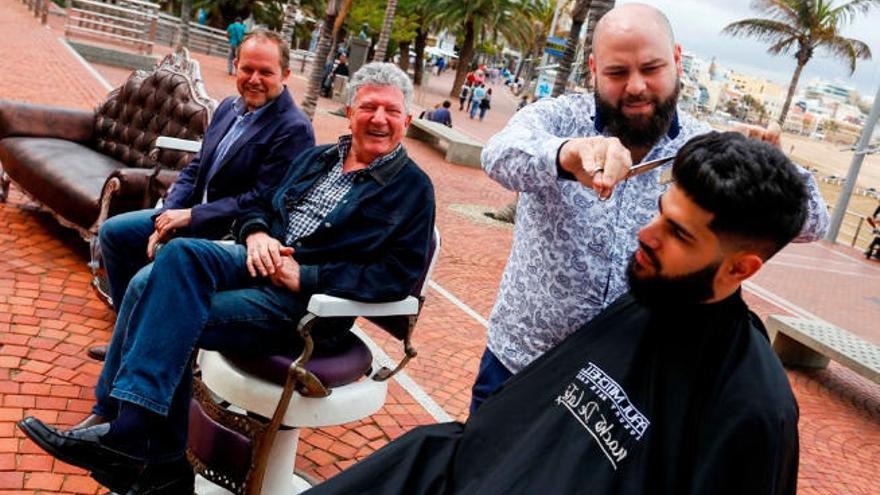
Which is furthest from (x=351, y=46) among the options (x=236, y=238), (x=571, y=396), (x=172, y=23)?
(x=571, y=396)

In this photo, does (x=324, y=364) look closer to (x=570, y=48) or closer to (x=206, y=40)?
(x=570, y=48)

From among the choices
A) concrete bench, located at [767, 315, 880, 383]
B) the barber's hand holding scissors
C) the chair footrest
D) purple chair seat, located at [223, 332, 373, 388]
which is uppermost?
the barber's hand holding scissors

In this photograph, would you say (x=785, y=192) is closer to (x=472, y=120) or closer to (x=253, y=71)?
(x=253, y=71)

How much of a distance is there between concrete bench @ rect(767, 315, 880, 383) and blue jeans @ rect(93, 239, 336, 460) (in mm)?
5321

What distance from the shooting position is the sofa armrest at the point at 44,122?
535 cm

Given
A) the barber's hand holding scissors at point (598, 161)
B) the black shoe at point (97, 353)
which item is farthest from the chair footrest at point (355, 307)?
the black shoe at point (97, 353)

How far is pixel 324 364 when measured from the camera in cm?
247

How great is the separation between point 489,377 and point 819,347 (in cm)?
555

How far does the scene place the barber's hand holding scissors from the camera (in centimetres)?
135

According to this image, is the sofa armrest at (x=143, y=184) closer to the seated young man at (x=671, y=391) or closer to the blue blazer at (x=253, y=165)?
the blue blazer at (x=253, y=165)

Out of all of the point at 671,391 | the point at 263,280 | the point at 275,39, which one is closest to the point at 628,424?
the point at 671,391

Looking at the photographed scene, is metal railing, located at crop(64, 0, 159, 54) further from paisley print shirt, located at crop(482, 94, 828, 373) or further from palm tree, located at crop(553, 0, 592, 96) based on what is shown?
paisley print shirt, located at crop(482, 94, 828, 373)

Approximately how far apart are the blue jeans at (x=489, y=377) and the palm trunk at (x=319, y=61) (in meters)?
12.5

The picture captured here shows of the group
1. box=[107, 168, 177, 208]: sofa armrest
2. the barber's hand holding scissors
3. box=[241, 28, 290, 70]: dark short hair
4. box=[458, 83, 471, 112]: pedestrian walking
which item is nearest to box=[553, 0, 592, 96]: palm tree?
box=[107, 168, 177, 208]: sofa armrest
